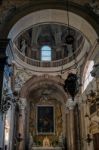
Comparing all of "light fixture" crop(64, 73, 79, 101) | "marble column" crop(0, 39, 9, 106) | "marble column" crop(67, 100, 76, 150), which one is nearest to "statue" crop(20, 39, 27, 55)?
"marble column" crop(67, 100, 76, 150)

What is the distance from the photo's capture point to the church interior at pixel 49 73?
7.48 metres

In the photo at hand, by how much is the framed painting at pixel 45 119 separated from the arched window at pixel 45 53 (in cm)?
450

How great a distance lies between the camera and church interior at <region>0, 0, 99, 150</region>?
7.48 meters

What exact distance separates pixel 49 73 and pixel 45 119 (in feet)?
14.9

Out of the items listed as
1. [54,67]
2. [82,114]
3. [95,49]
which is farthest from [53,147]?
[95,49]

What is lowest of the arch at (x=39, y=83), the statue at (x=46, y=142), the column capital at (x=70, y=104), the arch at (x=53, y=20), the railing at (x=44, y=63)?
the statue at (x=46, y=142)

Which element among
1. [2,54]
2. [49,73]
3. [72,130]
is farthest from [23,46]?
[2,54]

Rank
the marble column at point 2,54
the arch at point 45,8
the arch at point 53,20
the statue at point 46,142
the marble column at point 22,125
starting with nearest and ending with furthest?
1. the marble column at point 2,54
2. the arch at point 45,8
3. the arch at point 53,20
4. the marble column at point 22,125
5. the statue at point 46,142

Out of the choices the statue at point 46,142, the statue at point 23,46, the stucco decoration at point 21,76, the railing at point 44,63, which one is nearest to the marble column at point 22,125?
the stucco decoration at point 21,76

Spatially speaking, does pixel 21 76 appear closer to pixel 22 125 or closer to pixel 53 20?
pixel 22 125

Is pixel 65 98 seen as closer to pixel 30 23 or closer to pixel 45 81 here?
pixel 45 81

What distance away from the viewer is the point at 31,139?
56.9ft

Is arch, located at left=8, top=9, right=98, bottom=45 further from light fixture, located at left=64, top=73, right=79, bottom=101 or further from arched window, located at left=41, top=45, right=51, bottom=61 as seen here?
arched window, located at left=41, top=45, right=51, bottom=61

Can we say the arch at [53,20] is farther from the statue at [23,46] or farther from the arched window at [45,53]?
the arched window at [45,53]
